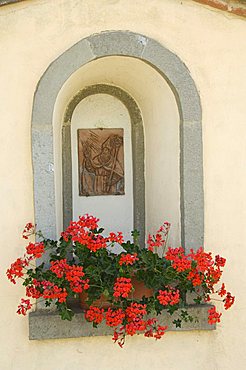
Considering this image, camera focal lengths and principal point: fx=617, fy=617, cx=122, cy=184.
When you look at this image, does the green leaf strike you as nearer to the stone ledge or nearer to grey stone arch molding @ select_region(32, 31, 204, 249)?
the stone ledge

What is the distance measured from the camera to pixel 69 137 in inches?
193

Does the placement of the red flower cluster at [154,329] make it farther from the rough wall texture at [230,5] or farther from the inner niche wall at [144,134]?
the rough wall texture at [230,5]

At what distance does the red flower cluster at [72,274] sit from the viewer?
385 cm

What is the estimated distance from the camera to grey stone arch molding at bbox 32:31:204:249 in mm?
4176

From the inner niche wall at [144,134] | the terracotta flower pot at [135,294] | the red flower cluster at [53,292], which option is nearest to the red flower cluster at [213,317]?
the terracotta flower pot at [135,294]

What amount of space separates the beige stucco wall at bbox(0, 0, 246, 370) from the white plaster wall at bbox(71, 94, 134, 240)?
78cm

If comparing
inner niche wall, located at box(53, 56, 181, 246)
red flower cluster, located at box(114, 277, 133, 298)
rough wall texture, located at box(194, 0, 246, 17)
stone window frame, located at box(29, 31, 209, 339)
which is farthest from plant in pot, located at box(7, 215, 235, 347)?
rough wall texture, located at box(194, 0, 246, 17)

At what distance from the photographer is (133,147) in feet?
16.5

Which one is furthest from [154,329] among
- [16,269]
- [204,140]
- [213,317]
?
[204,140]

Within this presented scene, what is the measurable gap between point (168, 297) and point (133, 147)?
152cm

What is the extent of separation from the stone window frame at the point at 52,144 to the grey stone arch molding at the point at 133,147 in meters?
0.67

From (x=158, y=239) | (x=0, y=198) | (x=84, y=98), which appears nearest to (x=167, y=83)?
(x=84, y=98)

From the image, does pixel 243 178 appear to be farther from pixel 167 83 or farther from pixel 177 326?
pixel 177 326

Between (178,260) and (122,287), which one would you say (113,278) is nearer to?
(122,287)
